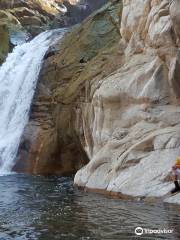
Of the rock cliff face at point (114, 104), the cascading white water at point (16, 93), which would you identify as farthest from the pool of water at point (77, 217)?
the cascading white water at point (16, 93)

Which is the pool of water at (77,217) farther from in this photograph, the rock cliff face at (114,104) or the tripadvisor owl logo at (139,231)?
the rock cliff face at (114,104)

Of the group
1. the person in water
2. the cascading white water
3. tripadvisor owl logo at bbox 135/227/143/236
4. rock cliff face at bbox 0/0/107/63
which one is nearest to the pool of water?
tripadvisor owl logo at bbox 135/227/143/236

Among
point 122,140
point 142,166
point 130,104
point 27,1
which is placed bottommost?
point 142,166

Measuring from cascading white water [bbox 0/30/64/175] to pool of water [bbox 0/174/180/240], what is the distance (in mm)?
14377

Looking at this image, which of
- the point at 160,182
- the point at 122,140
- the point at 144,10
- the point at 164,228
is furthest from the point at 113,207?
the point at 144,10

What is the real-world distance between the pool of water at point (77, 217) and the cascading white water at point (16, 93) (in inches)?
566

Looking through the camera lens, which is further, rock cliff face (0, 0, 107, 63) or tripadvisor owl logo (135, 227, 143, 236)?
rock cliff face (0, 0, 107, 63)

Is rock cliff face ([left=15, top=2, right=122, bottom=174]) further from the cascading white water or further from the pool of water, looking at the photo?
the pool of water

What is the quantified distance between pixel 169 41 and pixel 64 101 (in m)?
14.1

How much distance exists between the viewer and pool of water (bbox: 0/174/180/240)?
14922 millimetres

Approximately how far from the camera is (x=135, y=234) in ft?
47.0

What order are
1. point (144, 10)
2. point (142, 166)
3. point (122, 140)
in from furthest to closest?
point (144, 10)
point (122, 140)
point (142, 166)

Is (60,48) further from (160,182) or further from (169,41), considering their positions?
(160,182)

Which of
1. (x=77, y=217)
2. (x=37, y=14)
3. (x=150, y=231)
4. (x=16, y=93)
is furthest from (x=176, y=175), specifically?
(x=37, y=14)
